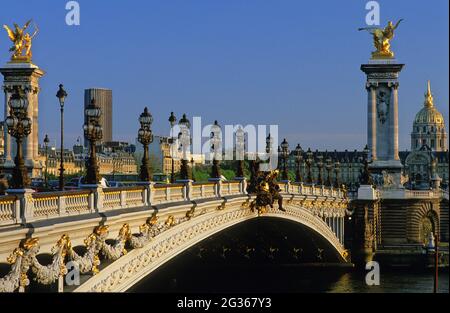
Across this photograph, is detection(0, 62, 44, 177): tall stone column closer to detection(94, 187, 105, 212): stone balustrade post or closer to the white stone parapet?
the white stone parapet

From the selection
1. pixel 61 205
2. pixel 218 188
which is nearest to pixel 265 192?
pixel 218 188

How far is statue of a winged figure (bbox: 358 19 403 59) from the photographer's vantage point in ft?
327

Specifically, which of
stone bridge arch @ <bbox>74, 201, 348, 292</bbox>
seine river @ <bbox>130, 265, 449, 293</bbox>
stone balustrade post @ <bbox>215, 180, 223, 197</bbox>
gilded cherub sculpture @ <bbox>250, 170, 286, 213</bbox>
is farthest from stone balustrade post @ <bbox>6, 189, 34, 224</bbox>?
seine river @ <bbox>130, 265, 449, 293</bbox>

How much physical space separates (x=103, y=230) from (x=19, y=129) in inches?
158

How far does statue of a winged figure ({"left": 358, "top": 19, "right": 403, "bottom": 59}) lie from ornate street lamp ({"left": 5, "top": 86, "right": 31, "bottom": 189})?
80361 millimetres

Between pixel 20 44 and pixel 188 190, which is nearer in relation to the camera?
pixel 188 190

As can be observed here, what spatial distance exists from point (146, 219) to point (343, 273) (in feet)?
156

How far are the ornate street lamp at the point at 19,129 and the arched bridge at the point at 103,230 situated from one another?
1.04ft

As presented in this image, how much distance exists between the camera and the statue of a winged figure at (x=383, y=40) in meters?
99.7

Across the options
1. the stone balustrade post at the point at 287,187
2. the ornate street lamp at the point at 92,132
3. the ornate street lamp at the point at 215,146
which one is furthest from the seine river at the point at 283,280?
the ornate street lamp at the point at 92,132

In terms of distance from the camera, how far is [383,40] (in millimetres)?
99688

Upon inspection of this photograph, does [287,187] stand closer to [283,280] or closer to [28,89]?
[283,280]

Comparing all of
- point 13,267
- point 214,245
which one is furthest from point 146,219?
point 214,245

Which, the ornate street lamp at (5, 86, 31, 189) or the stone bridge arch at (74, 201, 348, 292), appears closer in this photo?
the ornate street lamp at (5, 86, 31, 189)
